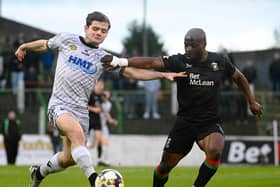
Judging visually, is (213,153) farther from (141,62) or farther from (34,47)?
(34,47)

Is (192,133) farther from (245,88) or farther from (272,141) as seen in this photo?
(272,141)

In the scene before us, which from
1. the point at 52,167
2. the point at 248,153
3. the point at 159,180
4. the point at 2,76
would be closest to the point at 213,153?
the point at 159,180

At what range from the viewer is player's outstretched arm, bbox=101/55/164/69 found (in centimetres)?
1085

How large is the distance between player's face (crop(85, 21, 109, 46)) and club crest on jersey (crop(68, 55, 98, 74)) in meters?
0.31

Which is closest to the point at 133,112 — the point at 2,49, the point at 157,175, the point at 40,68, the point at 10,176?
the point at 40,68

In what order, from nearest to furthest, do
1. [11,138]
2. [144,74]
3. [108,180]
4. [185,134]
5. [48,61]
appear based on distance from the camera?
[108,180] < [144,74] < [185,134] < [11,138] < [48,61]

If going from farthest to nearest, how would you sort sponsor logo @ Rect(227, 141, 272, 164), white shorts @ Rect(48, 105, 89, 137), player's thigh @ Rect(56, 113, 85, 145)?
1. sponsor logo @ Rect(227, 141, 272, 164)
2. white shorts @ Rect(48, 105, 89, 137)
3. player's thigh @ Rect(56, 113, 85, 145)

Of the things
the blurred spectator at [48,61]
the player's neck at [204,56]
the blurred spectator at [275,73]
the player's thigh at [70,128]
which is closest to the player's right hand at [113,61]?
the player's thigh at [70,128]

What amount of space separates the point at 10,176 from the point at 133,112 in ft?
47.4

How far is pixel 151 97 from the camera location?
29594mm

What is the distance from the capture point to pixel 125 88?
3078 cm

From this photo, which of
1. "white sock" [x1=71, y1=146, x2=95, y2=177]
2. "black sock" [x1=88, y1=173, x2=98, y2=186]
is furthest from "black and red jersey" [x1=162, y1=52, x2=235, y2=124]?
A: "black sock" [x1=88, y1=173, x2=98, y2=186]

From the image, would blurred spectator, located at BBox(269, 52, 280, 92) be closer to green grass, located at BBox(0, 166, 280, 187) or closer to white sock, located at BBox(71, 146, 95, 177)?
green grass, located at BBox(0, 166, 280, 187)

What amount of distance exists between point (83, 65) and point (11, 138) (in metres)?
15.5
